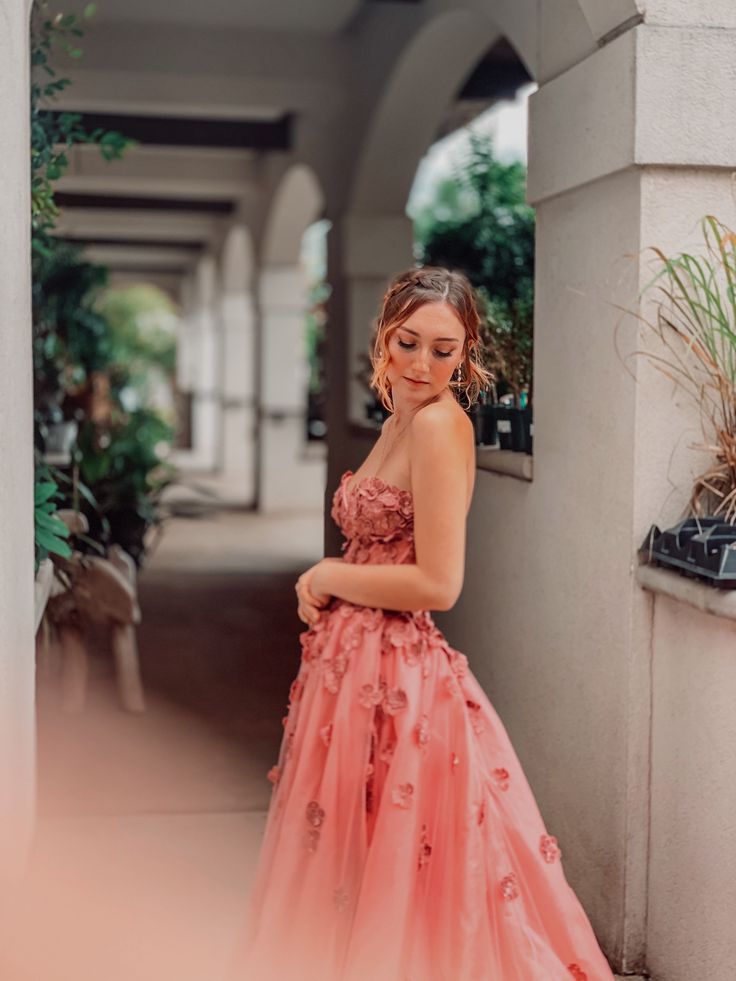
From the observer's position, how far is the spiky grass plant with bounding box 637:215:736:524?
9.39 feet

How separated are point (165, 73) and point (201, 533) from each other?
444 cm

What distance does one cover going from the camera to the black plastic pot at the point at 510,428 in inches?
155

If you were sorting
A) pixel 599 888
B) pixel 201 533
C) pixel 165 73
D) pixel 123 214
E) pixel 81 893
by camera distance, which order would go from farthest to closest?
pixel 123 214 < pixel 201 533 < pixel 165 73 < pixel 81 893 < pixel 599 888

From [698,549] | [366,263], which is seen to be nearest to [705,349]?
[698,549]

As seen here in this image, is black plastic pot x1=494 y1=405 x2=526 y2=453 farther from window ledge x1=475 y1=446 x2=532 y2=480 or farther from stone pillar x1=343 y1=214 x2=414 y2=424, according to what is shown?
stone pillar x1=343 y1=214 x2=414 y2=424

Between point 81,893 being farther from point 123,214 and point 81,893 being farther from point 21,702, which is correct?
point 123,214

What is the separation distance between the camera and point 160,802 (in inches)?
171

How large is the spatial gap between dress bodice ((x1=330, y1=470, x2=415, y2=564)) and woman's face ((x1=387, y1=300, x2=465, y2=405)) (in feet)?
0.59

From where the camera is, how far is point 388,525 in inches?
93.6

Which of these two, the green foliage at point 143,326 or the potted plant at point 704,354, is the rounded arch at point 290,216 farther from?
the green foliage at point 143,326

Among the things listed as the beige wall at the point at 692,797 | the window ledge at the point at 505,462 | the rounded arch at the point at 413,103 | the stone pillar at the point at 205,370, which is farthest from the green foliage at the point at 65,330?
the stone pillar at the point at 205,370

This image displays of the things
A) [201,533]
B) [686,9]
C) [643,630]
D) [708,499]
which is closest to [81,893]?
[643,630]

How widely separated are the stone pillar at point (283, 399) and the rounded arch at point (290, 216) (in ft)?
0.50

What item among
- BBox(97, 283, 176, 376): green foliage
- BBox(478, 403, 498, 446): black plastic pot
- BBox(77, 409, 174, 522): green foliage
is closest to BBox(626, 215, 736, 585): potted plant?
BBox(478, 403, 498, 446): black plastic pot
